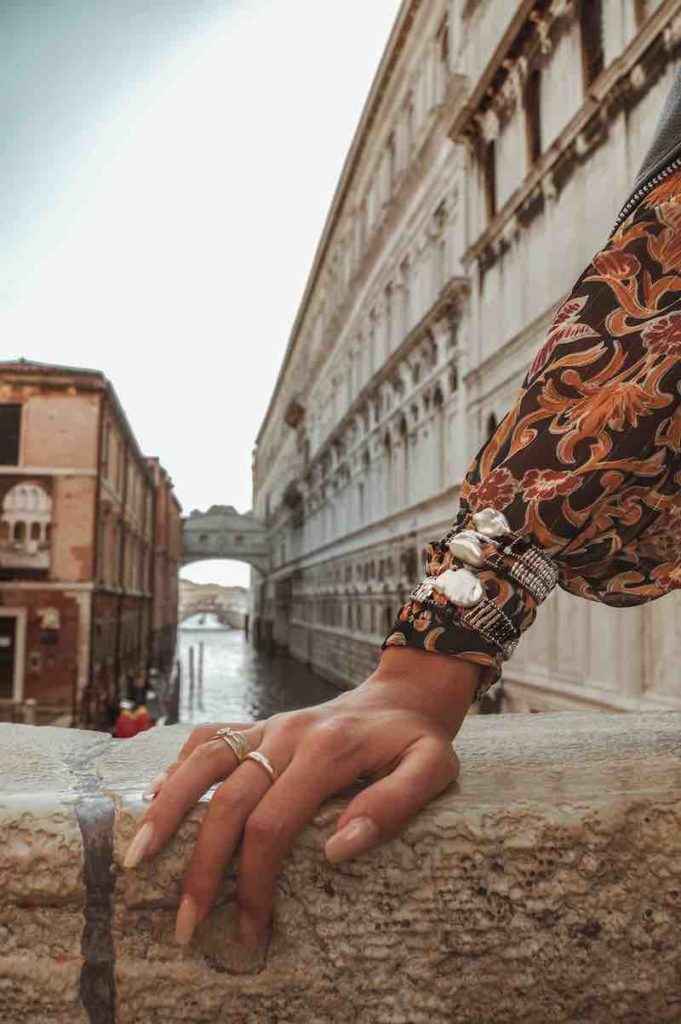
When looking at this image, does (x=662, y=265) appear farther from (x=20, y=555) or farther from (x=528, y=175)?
(x=20, y=555)

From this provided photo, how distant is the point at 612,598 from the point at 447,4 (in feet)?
52.9

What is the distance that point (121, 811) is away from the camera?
1.12m

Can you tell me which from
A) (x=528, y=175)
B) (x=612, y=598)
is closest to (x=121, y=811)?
(x=612, y=598)

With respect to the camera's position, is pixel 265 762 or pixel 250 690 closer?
pixel 265 762

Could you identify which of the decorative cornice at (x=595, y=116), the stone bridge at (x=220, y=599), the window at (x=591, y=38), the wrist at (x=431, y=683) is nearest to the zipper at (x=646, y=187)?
the wrist at (x=431, y=683)

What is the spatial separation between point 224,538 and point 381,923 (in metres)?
57.7

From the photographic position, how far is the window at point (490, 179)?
1220cm

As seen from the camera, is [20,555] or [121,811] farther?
[20,555]

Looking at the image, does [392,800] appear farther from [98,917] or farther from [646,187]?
[646,187]

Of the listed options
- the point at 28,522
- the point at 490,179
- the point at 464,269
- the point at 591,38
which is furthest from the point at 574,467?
the point at 28,522

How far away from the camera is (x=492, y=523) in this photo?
1.18 meters

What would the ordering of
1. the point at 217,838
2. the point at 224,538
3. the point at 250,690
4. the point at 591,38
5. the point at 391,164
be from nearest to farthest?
the point at 217,838, the point at 591,38, the point at 391,164, the point at 250,690, the point at 224,538

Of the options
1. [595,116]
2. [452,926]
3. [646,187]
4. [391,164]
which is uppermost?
[391,164]

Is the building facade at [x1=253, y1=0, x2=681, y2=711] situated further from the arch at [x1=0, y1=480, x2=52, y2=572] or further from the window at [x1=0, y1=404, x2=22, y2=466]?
the window at [x1=0, y1=404, x2=22, y2=466]
